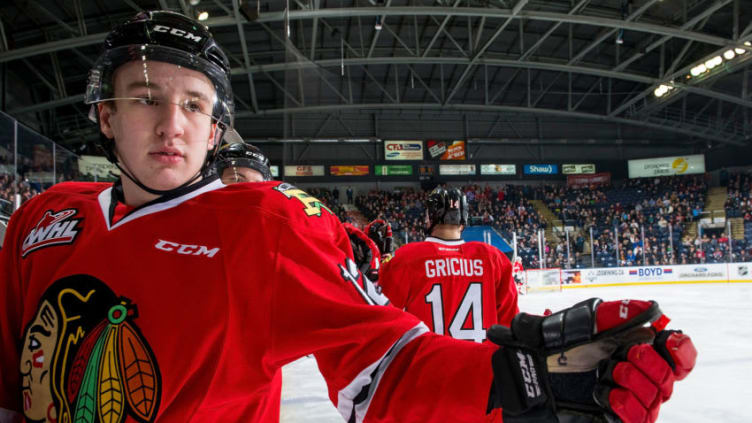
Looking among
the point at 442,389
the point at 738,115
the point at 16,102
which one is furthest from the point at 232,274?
the point at 738,115

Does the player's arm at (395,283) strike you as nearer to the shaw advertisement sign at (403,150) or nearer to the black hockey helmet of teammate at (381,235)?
the black hockey helmet of teammate at (381,235)

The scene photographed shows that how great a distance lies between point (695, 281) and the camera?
12641 millimetres

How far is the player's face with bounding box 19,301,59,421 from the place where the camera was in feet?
3.08

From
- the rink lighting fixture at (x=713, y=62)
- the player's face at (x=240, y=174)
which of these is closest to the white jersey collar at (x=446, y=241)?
the player's face at (x=240, y=174)

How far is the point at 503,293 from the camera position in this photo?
Answer: 2641 millimetres

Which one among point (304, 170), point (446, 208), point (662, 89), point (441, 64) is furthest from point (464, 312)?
point (304, 170)

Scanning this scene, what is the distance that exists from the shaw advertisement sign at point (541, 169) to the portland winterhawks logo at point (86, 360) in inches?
931

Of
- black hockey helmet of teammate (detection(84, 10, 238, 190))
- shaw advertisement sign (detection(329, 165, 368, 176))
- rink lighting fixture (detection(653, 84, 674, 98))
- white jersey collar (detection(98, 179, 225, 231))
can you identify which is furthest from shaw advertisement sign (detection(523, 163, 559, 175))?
white jersey collar (detection(98, 179, 225, 231))

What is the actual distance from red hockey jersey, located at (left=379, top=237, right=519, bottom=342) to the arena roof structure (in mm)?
7710

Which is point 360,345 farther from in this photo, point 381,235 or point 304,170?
point 304,170

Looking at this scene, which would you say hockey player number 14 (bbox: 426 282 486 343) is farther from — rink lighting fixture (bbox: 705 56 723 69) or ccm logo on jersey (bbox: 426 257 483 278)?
rink lighting fixture (bbox: 705 56 723 69)

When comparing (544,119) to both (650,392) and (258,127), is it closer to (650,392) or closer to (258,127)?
(258,127)

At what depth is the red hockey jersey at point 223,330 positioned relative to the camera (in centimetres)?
85

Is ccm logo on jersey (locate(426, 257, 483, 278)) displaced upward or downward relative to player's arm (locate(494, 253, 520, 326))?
upward
